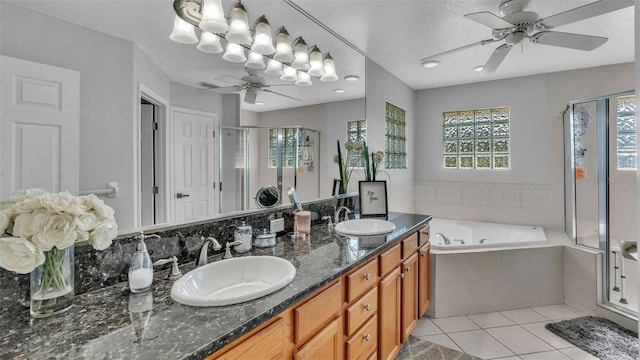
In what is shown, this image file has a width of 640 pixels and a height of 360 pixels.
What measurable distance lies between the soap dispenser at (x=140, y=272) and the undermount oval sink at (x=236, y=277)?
4.0 inches

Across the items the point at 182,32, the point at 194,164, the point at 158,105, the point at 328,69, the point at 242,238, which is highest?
the point at 328,69

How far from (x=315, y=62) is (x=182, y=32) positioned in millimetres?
1072

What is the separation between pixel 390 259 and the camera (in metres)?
1.79

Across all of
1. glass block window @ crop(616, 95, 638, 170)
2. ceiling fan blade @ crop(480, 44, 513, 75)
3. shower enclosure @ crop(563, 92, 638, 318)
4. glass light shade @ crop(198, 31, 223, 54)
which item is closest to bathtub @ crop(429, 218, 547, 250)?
shower enclosure @ crop(563, 92, 638, 318)

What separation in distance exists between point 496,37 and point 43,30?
253 centimetres

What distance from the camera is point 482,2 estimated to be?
2002 millimetres

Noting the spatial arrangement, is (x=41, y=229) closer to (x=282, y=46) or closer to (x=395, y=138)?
(x=282, y=46)

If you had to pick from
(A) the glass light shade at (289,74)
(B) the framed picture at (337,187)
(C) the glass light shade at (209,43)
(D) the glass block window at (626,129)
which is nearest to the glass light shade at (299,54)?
(A) the glass light shade at (289,74)

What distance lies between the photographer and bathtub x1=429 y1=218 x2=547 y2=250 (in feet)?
11.0

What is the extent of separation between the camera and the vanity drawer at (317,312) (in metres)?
1.06

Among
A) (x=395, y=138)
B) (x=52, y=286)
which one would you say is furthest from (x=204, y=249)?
(x=395, y=138)

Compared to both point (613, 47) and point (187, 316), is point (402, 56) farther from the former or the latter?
point (187, 316)

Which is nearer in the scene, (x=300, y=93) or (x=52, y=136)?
(x=52, y=136)

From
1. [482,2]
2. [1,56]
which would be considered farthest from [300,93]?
[1,56]
